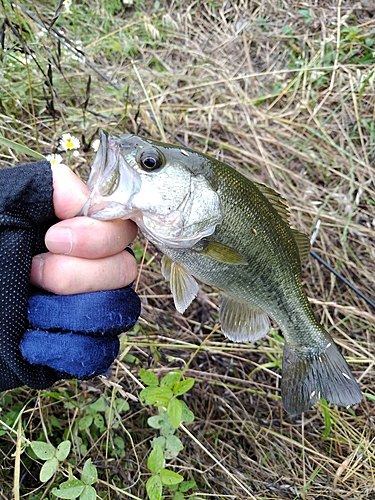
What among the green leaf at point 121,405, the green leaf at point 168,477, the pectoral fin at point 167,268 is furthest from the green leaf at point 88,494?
the pectoral fin at point 167,268

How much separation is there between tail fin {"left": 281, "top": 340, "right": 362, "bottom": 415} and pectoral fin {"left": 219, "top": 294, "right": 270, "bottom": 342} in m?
0.22

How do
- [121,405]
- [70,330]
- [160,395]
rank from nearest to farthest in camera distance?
[70,330] → [160,395] → [121,405]

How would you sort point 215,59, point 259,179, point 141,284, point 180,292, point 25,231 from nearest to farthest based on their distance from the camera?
point 25,231, point 180,292, point 141,284, point 259,179, point 215,59

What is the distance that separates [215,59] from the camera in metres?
3.98

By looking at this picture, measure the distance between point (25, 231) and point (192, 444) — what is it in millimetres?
1453

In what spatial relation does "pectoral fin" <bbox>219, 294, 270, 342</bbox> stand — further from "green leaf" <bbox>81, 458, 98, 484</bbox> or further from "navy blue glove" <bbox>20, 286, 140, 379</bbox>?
"green leaf" <bbox>81, 458, 98, 484</bbox>

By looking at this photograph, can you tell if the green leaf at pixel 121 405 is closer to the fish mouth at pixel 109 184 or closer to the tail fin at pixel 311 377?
the tail fin at pixel 311 377

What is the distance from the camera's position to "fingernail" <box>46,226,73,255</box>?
57.0 inches

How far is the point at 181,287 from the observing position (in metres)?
1.74

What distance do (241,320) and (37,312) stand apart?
0.87 m

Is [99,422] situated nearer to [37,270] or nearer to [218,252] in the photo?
[37,270]

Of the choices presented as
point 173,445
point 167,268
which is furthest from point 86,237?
point 173,445

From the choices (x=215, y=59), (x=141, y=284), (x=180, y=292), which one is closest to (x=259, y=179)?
(x=141, y=284)

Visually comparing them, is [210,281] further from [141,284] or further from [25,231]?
[141,284]
